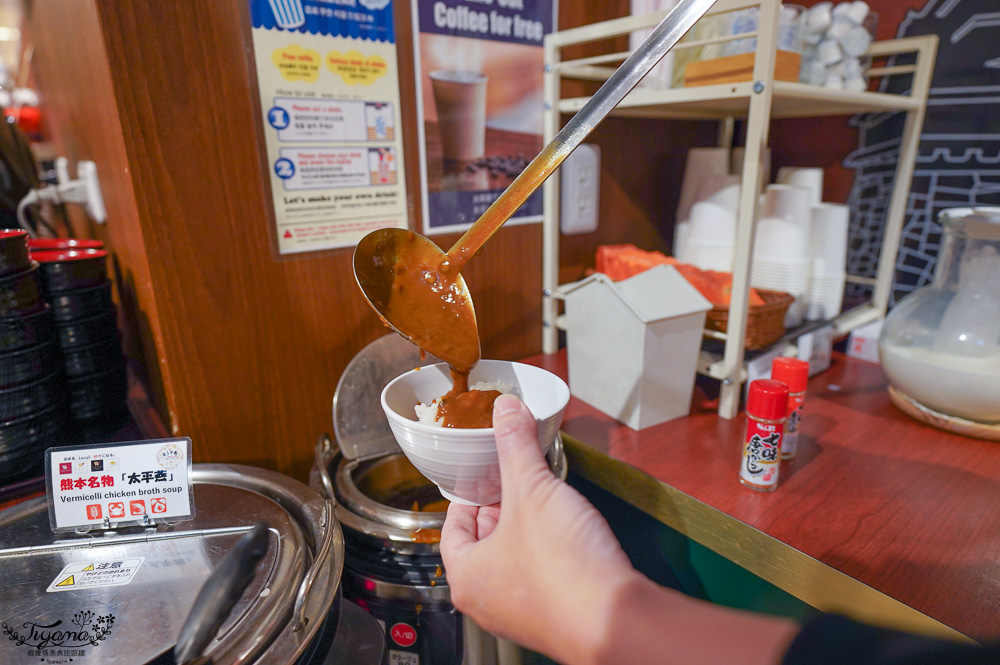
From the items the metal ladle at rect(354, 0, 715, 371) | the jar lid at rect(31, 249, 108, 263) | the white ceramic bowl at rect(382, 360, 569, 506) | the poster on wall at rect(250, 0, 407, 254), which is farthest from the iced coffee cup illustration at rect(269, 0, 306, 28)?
the white ceramic bowl at rect(382, 360, 569, 506)

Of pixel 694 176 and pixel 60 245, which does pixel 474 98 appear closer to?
pixel 694 176

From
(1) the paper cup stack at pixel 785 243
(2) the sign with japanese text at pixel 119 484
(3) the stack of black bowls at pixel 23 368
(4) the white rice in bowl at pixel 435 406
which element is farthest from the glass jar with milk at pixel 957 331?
(3) the stack of black bowls at pixel 23 368

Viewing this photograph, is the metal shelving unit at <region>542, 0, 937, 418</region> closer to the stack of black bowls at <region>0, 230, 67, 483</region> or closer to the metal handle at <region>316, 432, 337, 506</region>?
the metal handle at <region>316, 432, 337, 506</region>

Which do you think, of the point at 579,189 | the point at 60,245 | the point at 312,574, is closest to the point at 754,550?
the point at 312,574

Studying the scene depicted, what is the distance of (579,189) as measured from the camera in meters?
1.48

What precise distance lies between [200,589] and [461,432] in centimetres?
33

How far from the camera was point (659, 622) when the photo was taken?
0.48 m

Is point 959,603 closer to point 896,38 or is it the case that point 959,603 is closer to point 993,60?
point 993,60

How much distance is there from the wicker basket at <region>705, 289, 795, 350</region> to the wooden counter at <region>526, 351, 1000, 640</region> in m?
0.18

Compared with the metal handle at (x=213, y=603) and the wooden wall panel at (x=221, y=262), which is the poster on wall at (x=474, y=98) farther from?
the metal handle at (x=213, y=603)

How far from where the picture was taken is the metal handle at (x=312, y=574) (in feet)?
2.07

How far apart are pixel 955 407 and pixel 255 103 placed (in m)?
1.47

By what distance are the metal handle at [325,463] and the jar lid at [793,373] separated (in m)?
0.84

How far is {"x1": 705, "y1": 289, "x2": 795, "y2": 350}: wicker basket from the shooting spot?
1.19 meters
